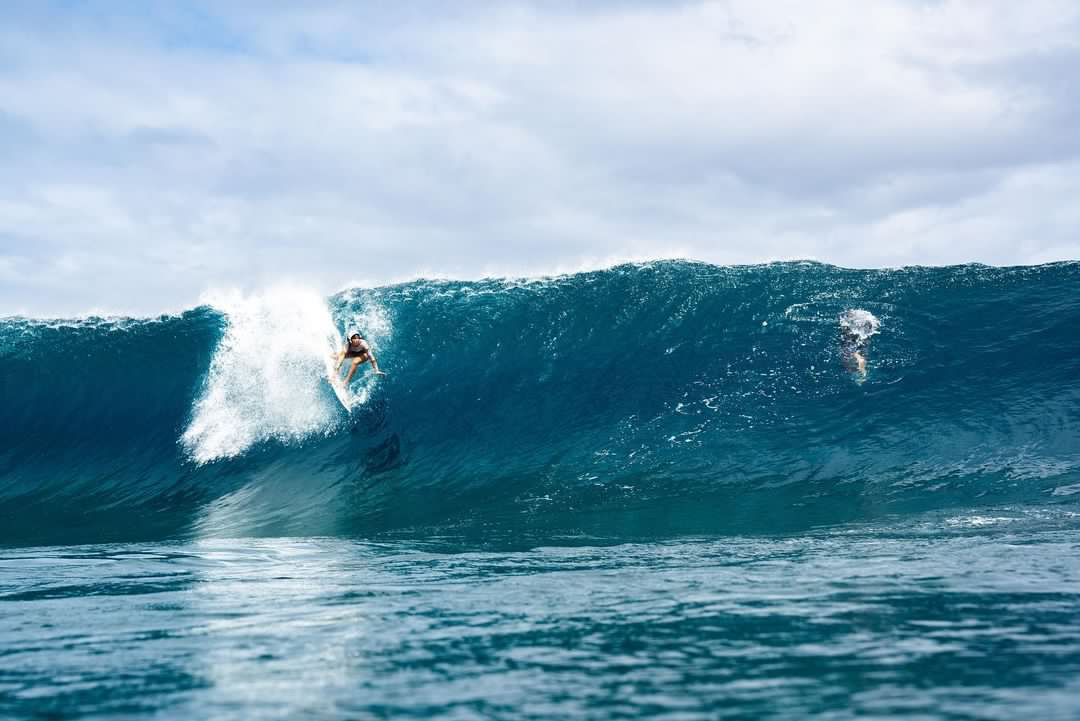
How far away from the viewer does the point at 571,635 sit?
6105 millimetres

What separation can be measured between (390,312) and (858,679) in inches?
749

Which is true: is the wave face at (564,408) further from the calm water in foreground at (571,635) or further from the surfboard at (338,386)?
the calm water in foreground at (571,635)

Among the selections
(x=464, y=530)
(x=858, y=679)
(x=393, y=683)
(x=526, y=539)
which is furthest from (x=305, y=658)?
(x=464, y=530)

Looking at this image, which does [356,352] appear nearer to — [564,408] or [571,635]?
[564,408]

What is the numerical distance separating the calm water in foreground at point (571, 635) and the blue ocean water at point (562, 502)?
0.12 feet

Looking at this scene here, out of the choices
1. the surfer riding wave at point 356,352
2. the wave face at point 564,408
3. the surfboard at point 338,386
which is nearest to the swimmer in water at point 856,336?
the wave face at point 564,408

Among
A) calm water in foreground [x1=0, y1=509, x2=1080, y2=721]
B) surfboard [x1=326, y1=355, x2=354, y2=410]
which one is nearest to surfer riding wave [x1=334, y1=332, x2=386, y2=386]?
surfboard [x1=326, y1=355, x2=354, y2=410]

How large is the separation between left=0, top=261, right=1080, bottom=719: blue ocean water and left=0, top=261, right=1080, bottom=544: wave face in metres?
0.08

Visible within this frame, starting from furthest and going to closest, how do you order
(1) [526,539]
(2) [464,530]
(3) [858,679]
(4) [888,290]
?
(4) [888,290] < (2) [464,530] < (1) [526,539] < (3) [858,679]

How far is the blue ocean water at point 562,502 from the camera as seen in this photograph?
5.12 m

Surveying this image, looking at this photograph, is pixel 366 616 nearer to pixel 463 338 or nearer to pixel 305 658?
pixel 305 658

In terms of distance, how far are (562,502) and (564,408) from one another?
4.28 meters

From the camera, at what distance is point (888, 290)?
21.2 meters

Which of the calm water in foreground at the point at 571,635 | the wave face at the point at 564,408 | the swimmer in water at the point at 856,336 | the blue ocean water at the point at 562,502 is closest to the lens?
the calm water in foreground at the point at 571,635
